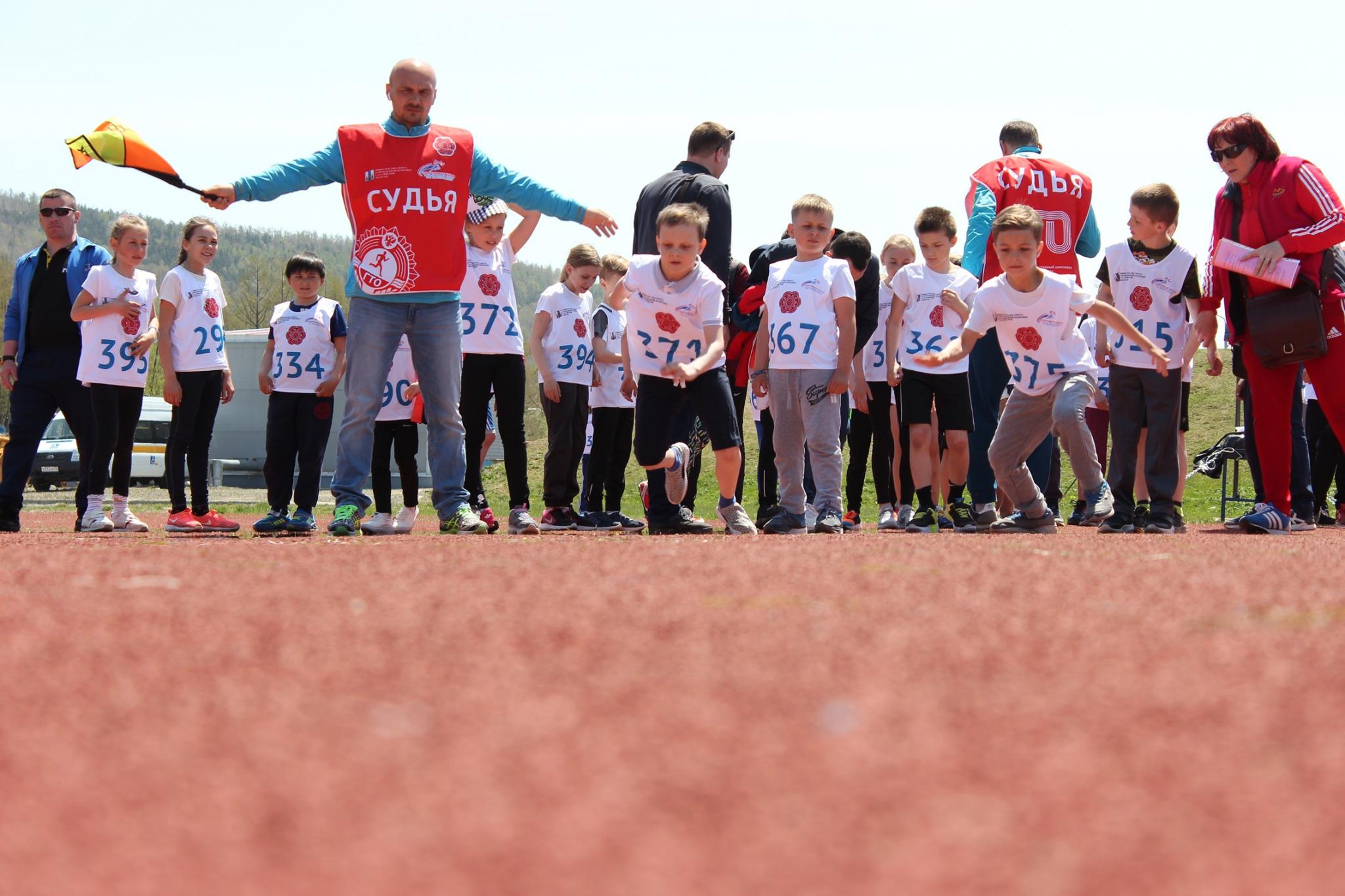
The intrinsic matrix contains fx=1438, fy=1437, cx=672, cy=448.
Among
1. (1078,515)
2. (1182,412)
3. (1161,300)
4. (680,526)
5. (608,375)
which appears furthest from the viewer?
(608,375)

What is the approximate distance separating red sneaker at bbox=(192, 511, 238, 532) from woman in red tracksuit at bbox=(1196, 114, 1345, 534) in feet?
19.1

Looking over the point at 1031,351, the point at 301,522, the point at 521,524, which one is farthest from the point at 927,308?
the point at 301,522

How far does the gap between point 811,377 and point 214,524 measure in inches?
149

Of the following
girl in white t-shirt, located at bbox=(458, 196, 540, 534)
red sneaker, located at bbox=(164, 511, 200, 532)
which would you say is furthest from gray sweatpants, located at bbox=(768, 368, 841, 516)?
red sneaker, located at bbox=(164, 511, 200, 532)

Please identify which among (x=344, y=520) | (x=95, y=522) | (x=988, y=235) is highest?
(x=988, y=235)

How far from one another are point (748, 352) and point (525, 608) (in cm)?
619

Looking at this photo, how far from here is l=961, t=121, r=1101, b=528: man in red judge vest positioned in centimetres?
849

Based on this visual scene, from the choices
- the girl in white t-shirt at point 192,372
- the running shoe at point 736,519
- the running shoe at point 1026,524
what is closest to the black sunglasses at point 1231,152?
the running shoe at point 1026,524

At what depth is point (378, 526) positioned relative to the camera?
7.61m

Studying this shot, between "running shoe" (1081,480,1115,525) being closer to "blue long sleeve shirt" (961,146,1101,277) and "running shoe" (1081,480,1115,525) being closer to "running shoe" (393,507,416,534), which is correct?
"blue long sleeve shirt" (961,146,1101,277)

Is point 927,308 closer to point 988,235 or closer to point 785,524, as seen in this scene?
point 988,235

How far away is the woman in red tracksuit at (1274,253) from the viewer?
23.4 feet

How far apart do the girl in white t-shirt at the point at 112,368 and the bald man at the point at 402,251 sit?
1817 millimetres

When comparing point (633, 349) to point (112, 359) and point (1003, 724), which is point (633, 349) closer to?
point (112, 359)
